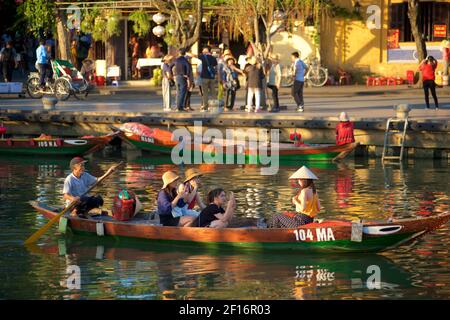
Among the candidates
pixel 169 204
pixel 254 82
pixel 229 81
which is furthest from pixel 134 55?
pixel 169 204

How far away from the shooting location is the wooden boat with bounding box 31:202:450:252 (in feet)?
57.9

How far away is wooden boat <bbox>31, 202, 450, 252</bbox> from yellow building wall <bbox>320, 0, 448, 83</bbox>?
2582 cm

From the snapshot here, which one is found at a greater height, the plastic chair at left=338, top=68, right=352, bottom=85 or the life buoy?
the plastic chair at left=338, top=68, right=352, bottom=85

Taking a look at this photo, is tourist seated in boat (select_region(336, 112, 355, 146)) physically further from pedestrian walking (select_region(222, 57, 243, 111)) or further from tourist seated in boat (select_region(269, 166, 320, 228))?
tourist seated in boat (select_region(269, 166, 320, 228))

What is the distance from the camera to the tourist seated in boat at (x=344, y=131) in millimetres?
29031

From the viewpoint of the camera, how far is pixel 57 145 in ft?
102

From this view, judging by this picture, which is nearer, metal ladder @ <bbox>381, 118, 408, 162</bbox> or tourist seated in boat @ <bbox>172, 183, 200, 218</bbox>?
tourist seated in boat @ <bbox>172, 183, 200, 218</bbox>

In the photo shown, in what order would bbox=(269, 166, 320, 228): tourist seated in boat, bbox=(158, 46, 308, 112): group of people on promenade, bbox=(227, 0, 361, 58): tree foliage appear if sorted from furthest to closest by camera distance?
bbox=(227, 0, 361, 58): tree foliage < bbox=(158, 46, 308, 112): group of people on promenade < bbox=(269, 166, 320, 228): tourist seated in boat

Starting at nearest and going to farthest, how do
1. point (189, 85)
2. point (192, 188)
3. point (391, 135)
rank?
point (192, 188) < point (391, 135) < point (189, 85)

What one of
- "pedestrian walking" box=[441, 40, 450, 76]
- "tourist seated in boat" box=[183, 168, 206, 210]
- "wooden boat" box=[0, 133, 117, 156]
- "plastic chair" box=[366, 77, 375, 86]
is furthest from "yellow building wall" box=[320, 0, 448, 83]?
"tourist seated in boat" box=[183, 168, 206, 210]

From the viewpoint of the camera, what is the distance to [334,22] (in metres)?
44.1

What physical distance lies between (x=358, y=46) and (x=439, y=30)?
2990mm

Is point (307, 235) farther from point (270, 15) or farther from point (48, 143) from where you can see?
point (270, 15)
